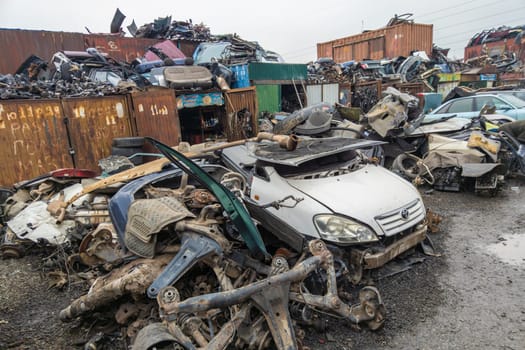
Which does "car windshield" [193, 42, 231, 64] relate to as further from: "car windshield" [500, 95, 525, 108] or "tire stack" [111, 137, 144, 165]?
"car windshield" [500, 95, 525, 108]

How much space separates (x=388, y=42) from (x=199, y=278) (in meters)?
21.6

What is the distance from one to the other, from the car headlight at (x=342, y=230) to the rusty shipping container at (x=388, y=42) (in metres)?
20.2

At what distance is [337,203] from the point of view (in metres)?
3.23

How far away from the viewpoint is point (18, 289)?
12.4ft

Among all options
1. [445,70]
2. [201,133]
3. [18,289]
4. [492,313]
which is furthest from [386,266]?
[445,70]

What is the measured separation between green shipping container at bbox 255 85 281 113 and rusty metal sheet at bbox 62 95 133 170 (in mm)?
4898

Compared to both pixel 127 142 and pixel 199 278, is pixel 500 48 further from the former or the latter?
pixel 199 278

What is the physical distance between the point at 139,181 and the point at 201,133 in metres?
6.07

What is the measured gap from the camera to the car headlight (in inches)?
120

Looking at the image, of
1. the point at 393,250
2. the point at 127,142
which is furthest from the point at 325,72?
the point at 393,250

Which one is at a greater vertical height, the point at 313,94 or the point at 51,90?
the point at 51,90

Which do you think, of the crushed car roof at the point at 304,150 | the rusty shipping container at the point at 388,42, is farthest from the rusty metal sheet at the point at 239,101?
the rusty shipping container at the point at 388,42

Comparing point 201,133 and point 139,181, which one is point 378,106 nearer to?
point 201,133

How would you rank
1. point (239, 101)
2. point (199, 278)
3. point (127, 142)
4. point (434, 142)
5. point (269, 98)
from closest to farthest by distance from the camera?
1. point (199, 278)
2. point (127, 142)
3. point (434, 142)
4. point (239, 101)
5. point (269, 98)
